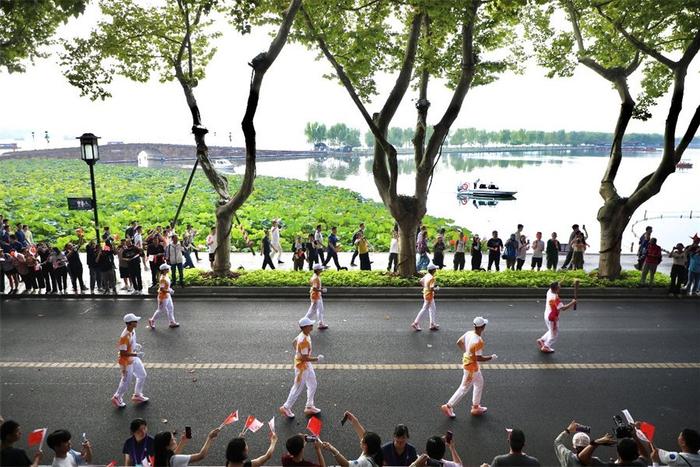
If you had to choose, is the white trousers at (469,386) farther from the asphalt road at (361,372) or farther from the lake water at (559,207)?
the lake water at (559,207)

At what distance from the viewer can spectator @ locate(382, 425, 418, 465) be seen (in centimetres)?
569

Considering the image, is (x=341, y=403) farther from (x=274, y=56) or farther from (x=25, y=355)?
(x=274, y=56)

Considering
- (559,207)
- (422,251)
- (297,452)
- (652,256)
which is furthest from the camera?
(559,207)

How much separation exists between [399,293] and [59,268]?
32.4 ft

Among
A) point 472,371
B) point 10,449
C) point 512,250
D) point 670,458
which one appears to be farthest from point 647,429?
point 512,250

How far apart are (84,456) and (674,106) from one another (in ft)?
54.3

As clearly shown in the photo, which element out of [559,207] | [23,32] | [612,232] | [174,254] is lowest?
[559,207]

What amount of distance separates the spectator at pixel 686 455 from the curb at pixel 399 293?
996 centimetres

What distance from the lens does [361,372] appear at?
10.1 metres

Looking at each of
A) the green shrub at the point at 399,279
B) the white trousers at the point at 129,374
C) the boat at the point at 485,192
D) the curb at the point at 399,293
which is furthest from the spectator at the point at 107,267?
the boat at the point at 485,192

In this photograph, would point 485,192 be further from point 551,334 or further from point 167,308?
point 167,308

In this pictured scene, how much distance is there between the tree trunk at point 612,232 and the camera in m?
16.3

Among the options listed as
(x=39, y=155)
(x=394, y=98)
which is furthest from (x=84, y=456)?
(x=39, y=155)

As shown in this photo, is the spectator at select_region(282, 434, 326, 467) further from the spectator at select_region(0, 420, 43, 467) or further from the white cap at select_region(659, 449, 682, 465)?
the white cap at select_region(659, 449, 682, 465)
